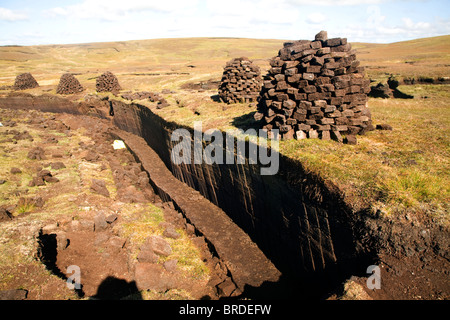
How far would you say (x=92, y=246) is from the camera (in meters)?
7.56

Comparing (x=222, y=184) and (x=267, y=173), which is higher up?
(x=267, y=173)

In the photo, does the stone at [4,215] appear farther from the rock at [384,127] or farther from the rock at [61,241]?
the rock at [384,127]

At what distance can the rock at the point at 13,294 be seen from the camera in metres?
4.60

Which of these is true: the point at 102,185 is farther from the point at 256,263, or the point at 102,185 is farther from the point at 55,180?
the point at 256,263

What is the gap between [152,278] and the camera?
6.45 meters

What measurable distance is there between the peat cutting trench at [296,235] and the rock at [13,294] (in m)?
→ 4.23

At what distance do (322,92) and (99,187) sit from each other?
9.28 metres

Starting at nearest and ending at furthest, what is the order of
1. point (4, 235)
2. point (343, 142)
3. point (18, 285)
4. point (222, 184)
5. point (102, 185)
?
point (18, 285), point (4, 235), point (343, 142), point (222, 184), point (102, 185)

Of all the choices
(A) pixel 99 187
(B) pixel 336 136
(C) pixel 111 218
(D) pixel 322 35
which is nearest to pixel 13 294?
(C) pixel 111 218

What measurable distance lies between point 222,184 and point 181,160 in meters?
3.33

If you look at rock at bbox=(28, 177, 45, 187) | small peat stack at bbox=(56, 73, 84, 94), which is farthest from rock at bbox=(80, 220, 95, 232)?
small peat stack at bbox=(56, 73, 84, 94)

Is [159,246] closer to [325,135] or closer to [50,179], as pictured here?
[325,135]

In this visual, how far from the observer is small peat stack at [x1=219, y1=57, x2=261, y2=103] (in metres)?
15.5

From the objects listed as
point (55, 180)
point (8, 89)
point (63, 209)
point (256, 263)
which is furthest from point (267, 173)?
point (8, 89)
